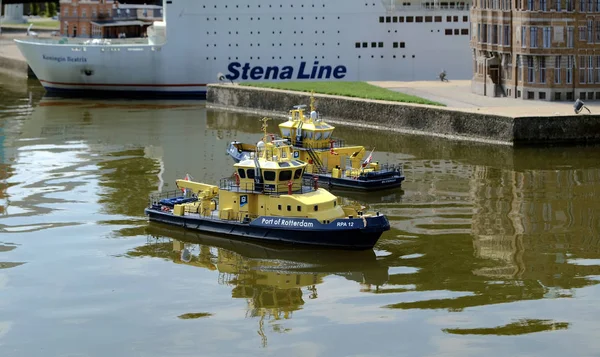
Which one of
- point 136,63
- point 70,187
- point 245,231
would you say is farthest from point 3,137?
point 245,231

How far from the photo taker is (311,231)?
37.2m

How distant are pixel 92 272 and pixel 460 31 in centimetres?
5535

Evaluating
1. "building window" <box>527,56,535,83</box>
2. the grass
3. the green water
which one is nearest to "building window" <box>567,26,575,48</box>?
"building window" <box>527,56,535,83</box>

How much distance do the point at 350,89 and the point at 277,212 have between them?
34.4m

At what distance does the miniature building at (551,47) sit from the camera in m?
64.2

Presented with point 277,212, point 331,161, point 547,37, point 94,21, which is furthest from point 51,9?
point 277,212

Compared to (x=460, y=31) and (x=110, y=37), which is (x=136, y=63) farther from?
(x=460, y=31)

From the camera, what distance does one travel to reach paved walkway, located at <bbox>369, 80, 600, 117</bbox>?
197 ft

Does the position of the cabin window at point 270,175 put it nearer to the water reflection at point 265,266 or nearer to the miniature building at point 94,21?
the water reflection at point 265,266

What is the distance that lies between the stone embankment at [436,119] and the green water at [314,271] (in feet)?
7.00

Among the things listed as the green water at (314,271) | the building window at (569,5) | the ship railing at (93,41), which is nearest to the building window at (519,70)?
the building window at (569,5)

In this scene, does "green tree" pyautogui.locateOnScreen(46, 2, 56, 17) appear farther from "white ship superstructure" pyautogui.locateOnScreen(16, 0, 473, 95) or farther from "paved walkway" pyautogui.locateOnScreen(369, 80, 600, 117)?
"paved walkway" pyautogui.locateOnScreen(369, 80, 600, 117)

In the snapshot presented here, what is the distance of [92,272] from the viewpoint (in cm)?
3509

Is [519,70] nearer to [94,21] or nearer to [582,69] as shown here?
[582,69]
